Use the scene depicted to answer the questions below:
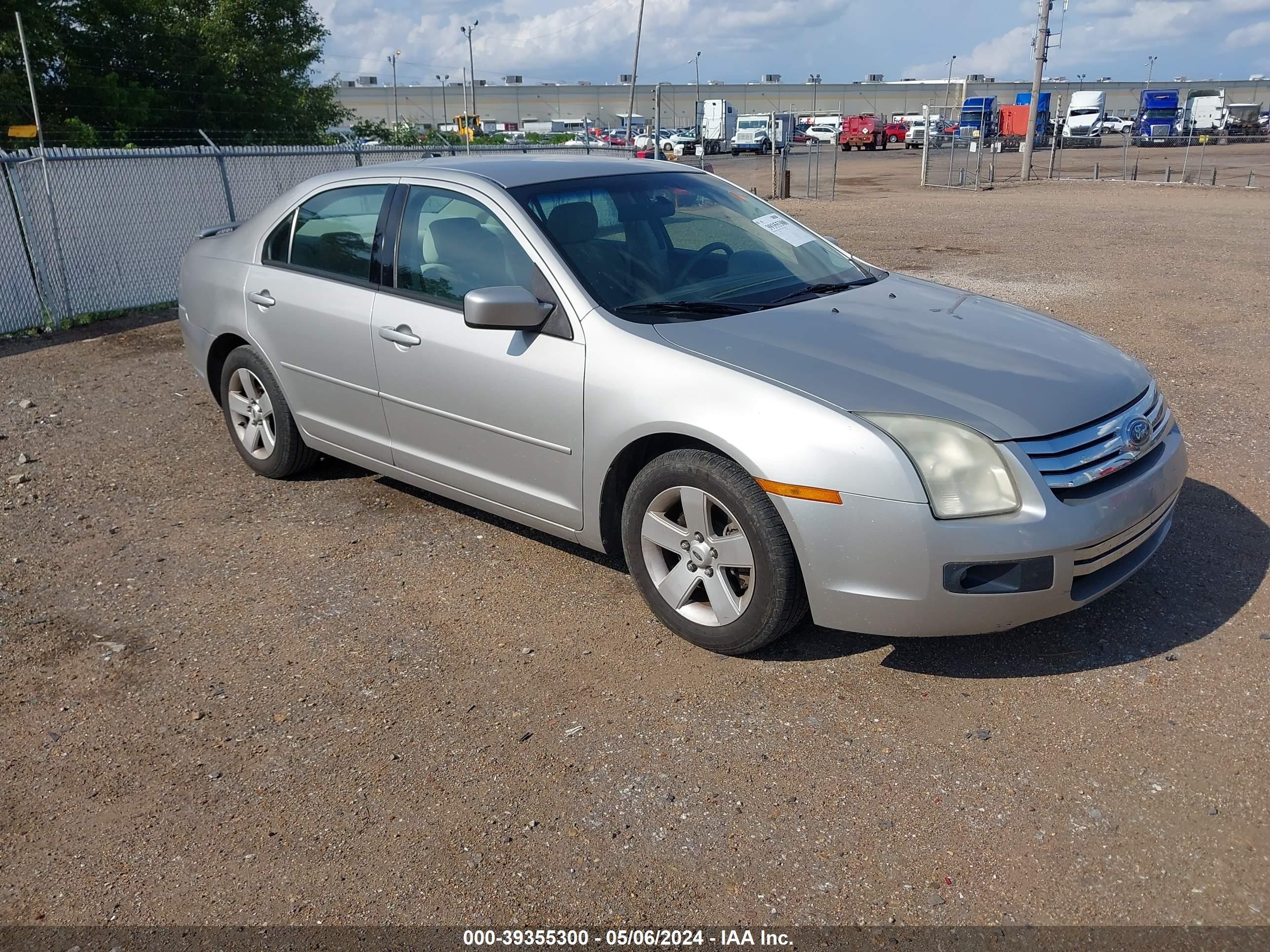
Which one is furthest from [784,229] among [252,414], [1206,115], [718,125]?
[1206,115]

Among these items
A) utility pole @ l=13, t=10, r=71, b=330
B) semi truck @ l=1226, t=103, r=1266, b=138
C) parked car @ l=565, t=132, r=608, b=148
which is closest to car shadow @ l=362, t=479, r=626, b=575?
utility pole @ l=13, t=10, r=71, b=330

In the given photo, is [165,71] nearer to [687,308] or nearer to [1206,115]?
[687,308]

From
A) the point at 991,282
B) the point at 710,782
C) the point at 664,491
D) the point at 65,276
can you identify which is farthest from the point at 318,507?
the point at 991,282

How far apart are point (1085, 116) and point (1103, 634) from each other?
222 ft

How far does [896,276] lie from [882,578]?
212 cm

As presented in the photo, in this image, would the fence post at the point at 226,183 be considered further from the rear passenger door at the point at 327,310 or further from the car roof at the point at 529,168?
the car roof at the point at 529,168

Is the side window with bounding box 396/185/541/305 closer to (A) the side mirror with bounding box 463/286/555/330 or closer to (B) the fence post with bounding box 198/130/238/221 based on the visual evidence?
(A) the side mirror with bounding box 463/286/555/330

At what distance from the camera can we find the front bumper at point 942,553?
3236 millimetres

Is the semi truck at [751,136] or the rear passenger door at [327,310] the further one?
the semi truck at [751,136]

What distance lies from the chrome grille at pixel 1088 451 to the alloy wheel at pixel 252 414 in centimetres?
385

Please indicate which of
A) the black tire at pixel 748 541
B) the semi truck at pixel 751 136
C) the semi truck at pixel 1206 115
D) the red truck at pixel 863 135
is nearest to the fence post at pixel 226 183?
the black tire at pixel 748 541

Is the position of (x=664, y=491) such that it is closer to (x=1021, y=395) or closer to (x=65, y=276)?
(x=1021, y=395)

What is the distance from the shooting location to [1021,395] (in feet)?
11.5

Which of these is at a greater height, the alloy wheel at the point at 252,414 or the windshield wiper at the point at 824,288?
the windshield wiper at the point at 824,288
